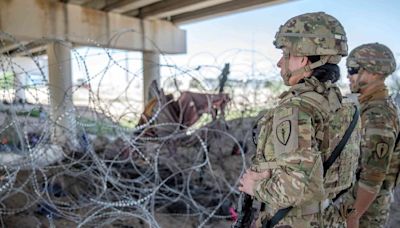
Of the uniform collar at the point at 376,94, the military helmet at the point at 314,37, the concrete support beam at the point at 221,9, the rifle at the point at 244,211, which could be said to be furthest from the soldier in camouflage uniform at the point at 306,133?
the concrete support beam at the point at 221,9

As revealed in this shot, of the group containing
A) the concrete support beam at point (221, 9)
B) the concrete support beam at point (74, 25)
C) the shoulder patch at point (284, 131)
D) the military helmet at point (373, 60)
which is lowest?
the shoulder patch at point (284, 131)

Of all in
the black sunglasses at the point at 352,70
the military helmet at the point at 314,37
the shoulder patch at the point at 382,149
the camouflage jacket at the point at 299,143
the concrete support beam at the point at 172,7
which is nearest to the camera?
the camouflage jacket at the point at 299,143

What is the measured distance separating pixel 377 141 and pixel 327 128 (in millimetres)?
869

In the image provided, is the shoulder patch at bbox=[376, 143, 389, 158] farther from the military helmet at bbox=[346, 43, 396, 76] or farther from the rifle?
the rifle

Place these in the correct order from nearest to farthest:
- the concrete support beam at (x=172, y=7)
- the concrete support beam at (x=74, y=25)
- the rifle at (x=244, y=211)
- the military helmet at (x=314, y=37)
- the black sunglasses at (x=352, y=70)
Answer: the military helmet at (x=314, y=37)
the rifle at (x=244, y=211)
the black sunglasses at (x=352, y=70)
the concrete support beam at (x=74, y=25)
the concrete support beam at (x=172, y=7)

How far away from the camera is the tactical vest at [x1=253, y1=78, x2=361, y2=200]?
58.9 inches

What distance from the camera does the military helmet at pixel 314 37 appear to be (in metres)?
1.55

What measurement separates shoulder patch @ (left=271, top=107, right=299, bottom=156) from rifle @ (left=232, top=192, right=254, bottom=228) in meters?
0.42

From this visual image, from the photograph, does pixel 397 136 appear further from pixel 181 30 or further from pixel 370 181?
pixel 181 30

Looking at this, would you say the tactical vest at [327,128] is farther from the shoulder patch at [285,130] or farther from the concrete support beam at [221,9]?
the concrete support beam at [221,9]

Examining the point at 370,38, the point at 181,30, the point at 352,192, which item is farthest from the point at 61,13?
the point at 352,192

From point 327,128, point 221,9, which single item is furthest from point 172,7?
point 327,128

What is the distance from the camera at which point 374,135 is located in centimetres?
222

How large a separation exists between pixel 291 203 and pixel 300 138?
0.25 meters
